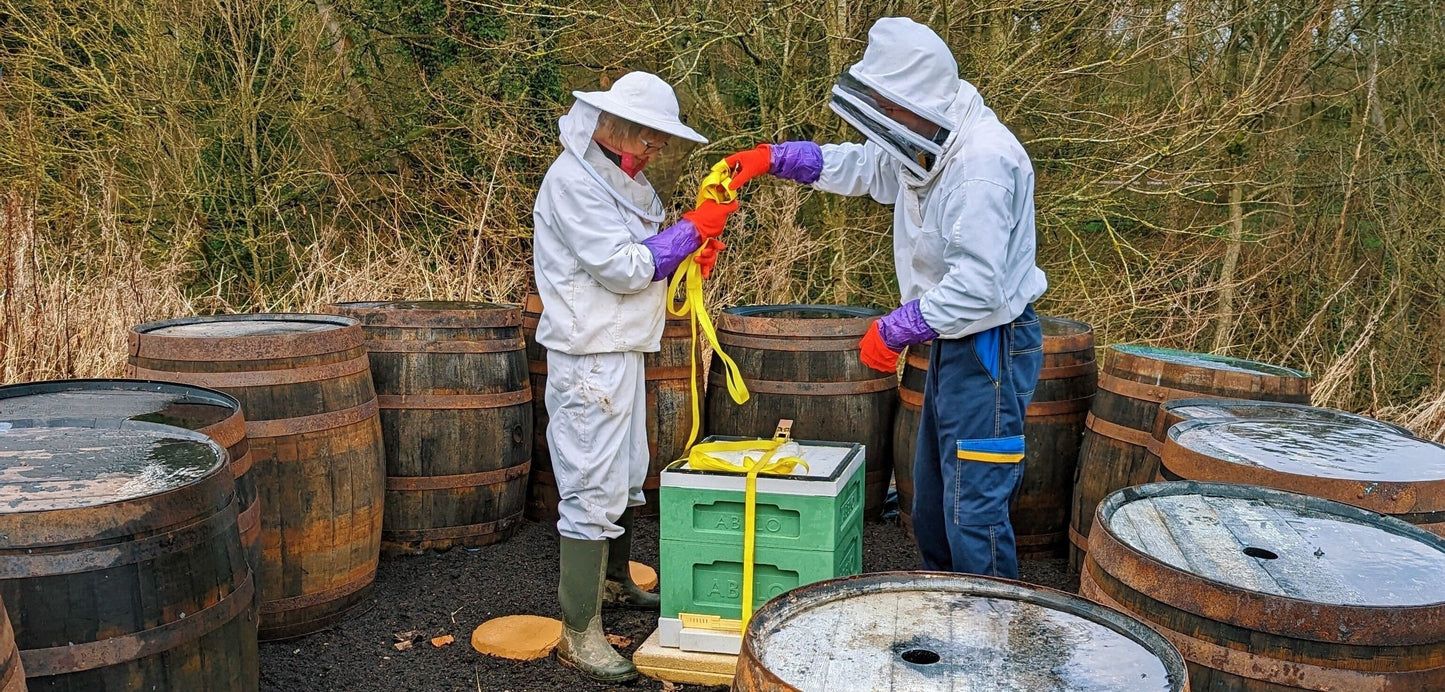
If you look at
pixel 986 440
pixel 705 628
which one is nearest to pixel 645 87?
pixel 986 440

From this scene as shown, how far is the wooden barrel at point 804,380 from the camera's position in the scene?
188 inches

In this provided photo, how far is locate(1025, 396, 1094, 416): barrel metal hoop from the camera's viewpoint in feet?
15.1

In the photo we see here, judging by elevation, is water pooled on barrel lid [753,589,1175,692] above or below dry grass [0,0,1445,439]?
below

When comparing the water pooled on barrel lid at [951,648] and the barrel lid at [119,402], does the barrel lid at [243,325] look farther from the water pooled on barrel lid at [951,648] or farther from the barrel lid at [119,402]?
the water pooled on barrel lid at [951,648]

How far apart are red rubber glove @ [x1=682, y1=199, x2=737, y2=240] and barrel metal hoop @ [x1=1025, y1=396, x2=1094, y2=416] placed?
70.4 inches

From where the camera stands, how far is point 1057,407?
4.63 metres

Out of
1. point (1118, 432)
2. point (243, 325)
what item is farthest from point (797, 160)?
point (243, 325)

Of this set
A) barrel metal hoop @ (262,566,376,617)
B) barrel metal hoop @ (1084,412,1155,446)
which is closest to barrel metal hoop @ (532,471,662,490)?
barrel metal hoop @ (262,566,376,617)

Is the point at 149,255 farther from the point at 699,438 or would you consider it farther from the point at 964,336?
the point at 964,336

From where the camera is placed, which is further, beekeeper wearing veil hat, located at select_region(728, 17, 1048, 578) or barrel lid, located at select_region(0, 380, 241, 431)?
beekeeper wearing veil hat, located at select_region(728, 17, 1048, 578)

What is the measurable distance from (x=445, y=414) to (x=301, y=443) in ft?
2.72

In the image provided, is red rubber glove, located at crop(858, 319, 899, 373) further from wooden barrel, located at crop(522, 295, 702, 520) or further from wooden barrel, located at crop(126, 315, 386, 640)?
wooden barrel, located at crop(126, 315, 386, 640)

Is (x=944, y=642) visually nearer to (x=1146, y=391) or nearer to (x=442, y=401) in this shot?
(x=1146, y=391)

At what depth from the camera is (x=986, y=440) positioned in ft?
11.1
